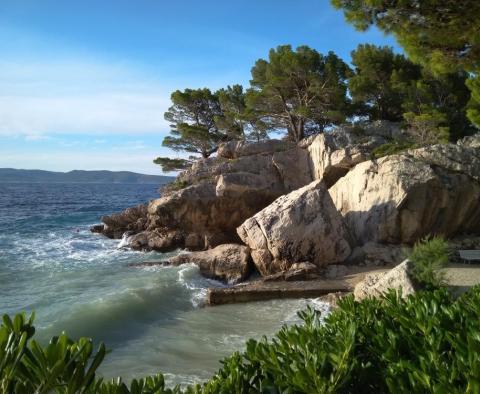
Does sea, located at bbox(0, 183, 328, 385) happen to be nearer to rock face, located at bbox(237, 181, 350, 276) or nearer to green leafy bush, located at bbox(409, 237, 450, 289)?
rock face, located at bbox(237, 181, 350, 276)

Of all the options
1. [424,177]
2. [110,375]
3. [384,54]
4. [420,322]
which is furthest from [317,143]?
[420,322]

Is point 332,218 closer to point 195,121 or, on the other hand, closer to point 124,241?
point 124,241

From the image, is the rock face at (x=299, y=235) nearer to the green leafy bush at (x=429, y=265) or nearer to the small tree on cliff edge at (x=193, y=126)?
the green leafy bush at (x=429, y=265)

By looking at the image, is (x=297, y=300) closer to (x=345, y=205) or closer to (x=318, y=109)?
(x=345, y=205)

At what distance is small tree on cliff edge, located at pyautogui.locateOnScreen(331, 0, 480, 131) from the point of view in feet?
26.8

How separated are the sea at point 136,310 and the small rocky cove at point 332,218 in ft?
4.01

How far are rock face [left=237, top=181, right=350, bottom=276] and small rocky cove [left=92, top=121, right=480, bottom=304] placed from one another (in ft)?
0.13

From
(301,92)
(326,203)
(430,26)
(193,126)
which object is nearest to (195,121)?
(193,126)

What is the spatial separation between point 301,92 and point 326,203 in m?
13.5

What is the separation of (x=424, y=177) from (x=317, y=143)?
720cm

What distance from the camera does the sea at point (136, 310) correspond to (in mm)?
8898

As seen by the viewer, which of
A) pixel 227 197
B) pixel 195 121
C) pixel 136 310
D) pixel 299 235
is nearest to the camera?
pixel 136 310

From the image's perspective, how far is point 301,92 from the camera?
90.0 ft

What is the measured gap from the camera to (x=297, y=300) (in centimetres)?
1284
